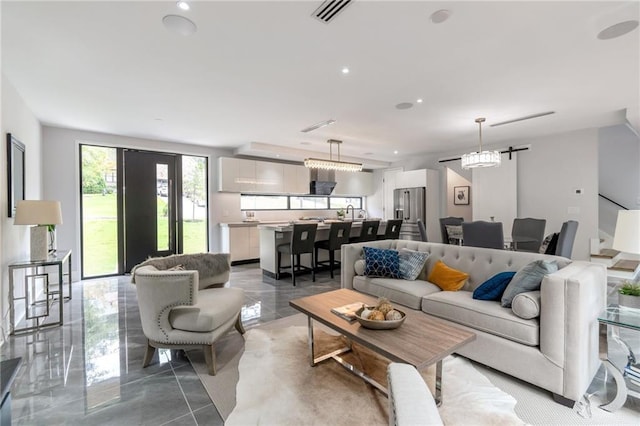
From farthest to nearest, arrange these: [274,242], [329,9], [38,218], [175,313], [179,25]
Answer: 1. [274,242]
2. [38,218]
3. [175,313]
4. [179,25]
5. [329,9]

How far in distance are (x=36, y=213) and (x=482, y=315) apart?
4405 mm

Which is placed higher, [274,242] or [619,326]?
[274,242]

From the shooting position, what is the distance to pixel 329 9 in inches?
80.5

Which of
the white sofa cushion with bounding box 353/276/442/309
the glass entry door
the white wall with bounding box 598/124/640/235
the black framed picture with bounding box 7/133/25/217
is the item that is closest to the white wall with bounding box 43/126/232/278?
the glass entry door

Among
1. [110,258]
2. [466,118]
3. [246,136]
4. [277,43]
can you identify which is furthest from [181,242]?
[466,118]

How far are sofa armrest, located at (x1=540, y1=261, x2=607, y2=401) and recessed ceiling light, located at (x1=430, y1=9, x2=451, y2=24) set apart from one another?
1960 millimetres

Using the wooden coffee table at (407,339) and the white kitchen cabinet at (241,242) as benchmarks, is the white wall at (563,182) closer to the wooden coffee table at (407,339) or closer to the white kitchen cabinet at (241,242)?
the wooden coffee table at (407,339)

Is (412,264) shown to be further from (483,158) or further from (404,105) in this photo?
(483,158)

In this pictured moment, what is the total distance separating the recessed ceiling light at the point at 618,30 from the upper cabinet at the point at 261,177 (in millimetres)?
5890

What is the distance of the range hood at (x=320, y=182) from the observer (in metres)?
7.79

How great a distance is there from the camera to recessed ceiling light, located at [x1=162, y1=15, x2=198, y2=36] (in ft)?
7.01

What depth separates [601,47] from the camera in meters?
2.56

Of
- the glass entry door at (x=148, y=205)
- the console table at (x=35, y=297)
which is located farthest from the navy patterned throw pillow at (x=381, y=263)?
the glass entry door at (x=148, y=205)

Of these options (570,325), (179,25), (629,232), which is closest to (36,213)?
(179,25)
